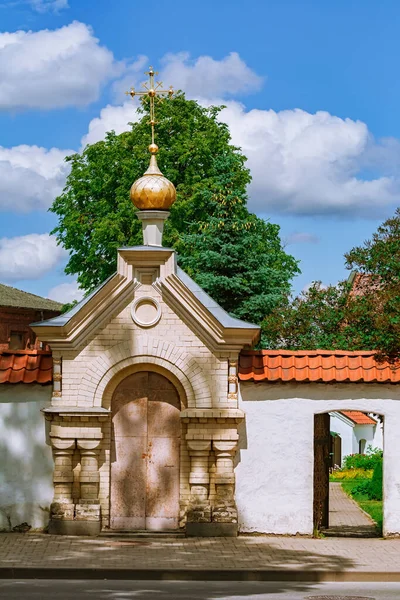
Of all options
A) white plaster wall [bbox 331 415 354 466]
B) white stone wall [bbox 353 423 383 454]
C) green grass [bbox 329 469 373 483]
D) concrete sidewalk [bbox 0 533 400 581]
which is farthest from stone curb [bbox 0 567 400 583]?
white stone wall [bbox 353 423 383 454]

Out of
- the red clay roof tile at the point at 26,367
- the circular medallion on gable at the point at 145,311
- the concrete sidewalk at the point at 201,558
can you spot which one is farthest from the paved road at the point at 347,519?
the red clay roof tile at the point at 26,367

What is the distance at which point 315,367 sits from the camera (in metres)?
18.0

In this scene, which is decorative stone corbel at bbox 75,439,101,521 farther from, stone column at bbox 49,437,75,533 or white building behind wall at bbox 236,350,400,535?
white building behind wall at bbox 236,350,400,535

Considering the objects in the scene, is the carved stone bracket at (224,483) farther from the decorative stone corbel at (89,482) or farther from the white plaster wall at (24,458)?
the white plaster wall at (24,458)

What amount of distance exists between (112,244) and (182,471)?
21439 mm

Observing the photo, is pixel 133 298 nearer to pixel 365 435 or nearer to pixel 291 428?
pixel 291 428

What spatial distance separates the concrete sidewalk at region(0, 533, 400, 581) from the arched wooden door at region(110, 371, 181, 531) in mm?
587

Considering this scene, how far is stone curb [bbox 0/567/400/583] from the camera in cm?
1429

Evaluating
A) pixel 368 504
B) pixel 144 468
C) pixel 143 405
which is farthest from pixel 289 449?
pixel 368 504

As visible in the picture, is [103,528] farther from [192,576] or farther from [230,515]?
[192,576]

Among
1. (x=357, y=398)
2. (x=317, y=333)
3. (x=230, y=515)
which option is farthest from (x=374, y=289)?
(x=230, y=515)

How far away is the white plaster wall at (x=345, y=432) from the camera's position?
44906 mm

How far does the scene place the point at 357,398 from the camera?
18016mm

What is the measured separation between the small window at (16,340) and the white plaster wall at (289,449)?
4094cm
